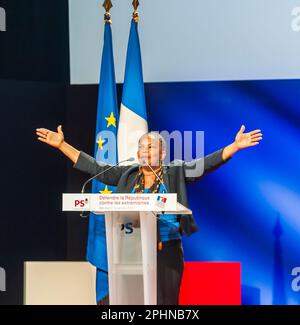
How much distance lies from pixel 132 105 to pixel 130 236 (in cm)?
202

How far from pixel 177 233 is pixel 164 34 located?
2.24 metres

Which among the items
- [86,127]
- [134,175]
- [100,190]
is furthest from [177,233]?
[86,127]

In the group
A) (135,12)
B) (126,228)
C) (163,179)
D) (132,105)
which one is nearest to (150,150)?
(163,179)

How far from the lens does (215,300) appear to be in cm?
535

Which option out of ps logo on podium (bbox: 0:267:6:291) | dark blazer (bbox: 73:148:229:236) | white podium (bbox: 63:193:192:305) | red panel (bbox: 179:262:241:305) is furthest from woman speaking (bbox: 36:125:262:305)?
ps logo on podium (bbox: 0:267:6:291)

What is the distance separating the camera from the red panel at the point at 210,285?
5359 mm

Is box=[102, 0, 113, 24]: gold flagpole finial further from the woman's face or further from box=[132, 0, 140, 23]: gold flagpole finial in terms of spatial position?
the woman's face

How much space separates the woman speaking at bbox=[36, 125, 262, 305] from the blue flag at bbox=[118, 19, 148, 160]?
38.6 inches

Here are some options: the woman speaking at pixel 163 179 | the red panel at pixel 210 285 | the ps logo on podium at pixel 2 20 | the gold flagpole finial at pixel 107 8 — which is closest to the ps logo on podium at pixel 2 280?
the woman speaking at pixel 163 179

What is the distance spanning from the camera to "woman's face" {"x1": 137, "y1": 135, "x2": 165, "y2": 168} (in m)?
4.80

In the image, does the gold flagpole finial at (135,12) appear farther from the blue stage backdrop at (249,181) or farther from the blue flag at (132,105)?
the blue stage backdrop at (249,181)

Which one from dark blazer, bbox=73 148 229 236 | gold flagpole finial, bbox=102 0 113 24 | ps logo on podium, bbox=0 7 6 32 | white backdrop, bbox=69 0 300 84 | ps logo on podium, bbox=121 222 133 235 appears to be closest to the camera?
ps logo on podium, bbox=121 222 133 235

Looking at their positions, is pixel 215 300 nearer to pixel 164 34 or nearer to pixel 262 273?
pixel 262 273
